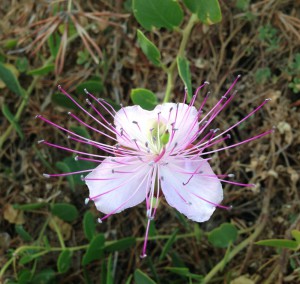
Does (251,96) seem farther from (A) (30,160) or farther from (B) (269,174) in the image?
(A) (30,160)

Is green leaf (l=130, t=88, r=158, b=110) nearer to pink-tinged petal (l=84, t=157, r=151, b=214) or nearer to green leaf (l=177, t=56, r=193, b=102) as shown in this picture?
green leaf (l=177, t=56, r=193, b=102)

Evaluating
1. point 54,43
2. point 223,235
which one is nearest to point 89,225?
point 223,235

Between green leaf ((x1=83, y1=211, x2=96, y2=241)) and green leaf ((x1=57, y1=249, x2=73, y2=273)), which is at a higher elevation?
green leaf ((x1=83, y1=211, x2=96, y2=241))

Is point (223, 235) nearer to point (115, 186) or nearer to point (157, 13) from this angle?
point (115, 186)

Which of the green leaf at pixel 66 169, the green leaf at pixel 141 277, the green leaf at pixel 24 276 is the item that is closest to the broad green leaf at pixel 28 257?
the green leaf at pixel 24 276

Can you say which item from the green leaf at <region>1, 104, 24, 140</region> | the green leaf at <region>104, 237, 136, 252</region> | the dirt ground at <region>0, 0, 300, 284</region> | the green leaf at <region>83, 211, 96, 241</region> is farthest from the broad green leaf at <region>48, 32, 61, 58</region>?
the green leaf at <region>104, 237, 136, 252</region>
